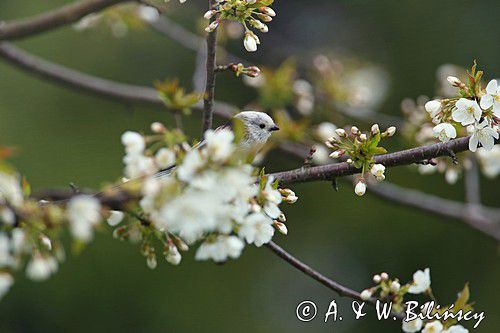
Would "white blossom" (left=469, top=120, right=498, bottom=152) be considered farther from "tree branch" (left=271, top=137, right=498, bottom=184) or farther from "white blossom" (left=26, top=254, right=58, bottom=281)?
"white blossom" (left=26, top=254, right=58, bottom=281)

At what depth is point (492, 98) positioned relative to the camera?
2166mm

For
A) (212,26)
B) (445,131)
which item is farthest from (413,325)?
(212,26)

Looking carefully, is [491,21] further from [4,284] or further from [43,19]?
[4,284]

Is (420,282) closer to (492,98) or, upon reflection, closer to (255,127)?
(492,98)

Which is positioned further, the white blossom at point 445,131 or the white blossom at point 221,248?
the white blossom at point 445,131

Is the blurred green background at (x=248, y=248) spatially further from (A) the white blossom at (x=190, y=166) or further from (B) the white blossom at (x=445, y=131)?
(A) the white blossom at (x=190, y=166)

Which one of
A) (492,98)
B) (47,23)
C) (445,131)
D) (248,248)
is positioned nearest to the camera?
(492,98)

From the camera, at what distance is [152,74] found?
768 cm

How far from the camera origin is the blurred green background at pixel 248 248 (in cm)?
652

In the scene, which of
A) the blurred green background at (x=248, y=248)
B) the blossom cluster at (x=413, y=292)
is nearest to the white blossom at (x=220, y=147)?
the blossom cluster at (x=413, y=292)

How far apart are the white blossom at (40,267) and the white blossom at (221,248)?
37 cm

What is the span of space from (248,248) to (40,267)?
17.4 ft

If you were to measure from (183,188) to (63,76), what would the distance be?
2.63 m

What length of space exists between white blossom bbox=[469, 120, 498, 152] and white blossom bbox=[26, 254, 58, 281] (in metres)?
1.28
